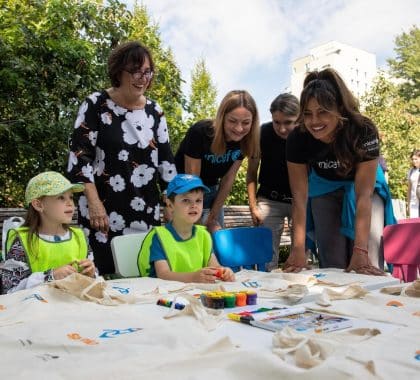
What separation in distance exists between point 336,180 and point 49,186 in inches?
55.2

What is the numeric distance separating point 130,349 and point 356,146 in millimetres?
1730

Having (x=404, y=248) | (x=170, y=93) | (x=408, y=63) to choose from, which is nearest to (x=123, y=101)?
Result: (x=404, y=248)

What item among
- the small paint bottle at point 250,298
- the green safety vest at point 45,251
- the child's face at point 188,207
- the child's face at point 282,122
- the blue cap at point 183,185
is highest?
the child's face at point 282,122

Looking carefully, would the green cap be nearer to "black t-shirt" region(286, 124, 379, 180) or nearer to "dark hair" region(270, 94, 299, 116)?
"black t-shirt" region(286, 124, 379, 180)

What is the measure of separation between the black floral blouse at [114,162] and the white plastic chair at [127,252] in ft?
0.62

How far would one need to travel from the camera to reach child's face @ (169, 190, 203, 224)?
2.42 m

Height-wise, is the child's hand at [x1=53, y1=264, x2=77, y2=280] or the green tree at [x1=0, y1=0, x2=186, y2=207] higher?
the green tree at [x1=0, y1=0, x2=186, y2=207]

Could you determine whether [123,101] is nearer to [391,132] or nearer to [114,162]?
[114,162]

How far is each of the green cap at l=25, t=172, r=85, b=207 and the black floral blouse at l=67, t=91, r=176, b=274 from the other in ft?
0.77

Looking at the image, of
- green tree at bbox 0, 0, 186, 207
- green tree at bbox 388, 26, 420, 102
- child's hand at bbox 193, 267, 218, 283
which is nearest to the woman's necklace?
child's hand at bbox 193, 267, 218, 283

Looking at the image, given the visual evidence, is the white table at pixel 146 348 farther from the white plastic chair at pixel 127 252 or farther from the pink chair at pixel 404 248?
the pink chair at pixel 404 248

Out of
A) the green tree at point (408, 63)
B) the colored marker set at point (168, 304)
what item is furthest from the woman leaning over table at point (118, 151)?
the green tree at point (408, 63)

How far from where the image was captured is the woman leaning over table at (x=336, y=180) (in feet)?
7.84

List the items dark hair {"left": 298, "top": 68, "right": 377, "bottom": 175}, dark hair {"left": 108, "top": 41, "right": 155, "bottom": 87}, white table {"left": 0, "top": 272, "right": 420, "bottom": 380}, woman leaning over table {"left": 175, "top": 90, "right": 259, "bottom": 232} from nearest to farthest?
white table {"left": 0, "top": 272, "right": 420, "bottom": 380} < dark hair {"left": 298, "top": 68, "right": 377, "bottom": 175} < dark hair {"left": 108, "top": 41, "right": 155, "bottom": 87} < woman leaning over table {"left": 175, "top": 90, "right": 259, "bottom": 232}
